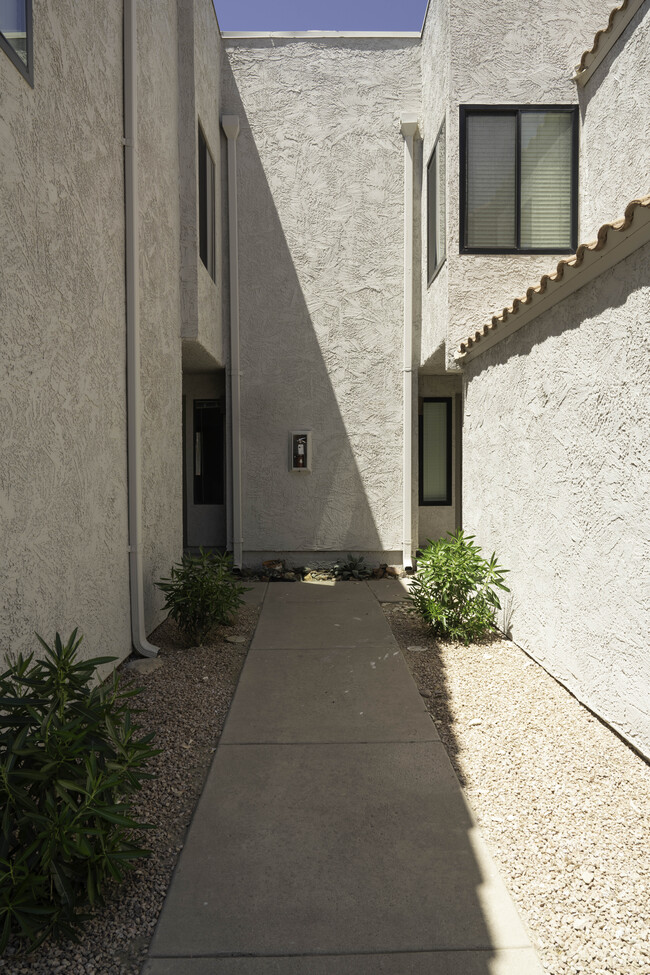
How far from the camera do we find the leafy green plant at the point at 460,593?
6492 mm

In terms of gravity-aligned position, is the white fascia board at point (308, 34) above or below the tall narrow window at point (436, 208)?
above

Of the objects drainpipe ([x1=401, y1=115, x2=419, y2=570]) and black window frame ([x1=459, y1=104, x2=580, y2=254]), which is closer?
black window frame ([x1=459, y1=104, x2=580, y2=254])

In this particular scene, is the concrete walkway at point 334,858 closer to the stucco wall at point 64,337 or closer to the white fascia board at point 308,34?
the stucco wall at point 64,337

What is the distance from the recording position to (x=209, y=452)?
11.0m

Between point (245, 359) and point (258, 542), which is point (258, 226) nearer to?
point (245, 359)

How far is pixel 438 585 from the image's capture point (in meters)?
6.62

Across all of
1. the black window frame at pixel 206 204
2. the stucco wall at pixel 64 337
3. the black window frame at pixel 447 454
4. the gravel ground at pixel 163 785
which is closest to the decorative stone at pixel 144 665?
Result: the gravel ground at pixel 163 785

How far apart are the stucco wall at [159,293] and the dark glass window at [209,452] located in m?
3.16

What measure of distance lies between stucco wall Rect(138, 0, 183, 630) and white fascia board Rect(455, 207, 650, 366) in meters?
3.22

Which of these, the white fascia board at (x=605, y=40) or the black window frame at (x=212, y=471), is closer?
the white fascia board at (x=605, y=40)

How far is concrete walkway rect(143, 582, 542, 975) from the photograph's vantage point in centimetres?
244

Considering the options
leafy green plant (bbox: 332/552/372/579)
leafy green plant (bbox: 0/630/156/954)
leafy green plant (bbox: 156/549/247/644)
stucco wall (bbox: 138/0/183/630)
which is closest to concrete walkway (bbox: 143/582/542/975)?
leafy green plant (bbox: 0/630/156/954)

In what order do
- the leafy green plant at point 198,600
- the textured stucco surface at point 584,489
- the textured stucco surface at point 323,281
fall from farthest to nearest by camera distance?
the textured stucco surface at point 323,281 < the leafy green plant at point 198,600 < the textured stucco surface at point 584,489

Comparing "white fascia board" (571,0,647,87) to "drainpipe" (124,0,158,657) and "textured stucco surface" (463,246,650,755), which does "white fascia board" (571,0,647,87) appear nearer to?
"textured stucco surface" (463,246,650,755)
